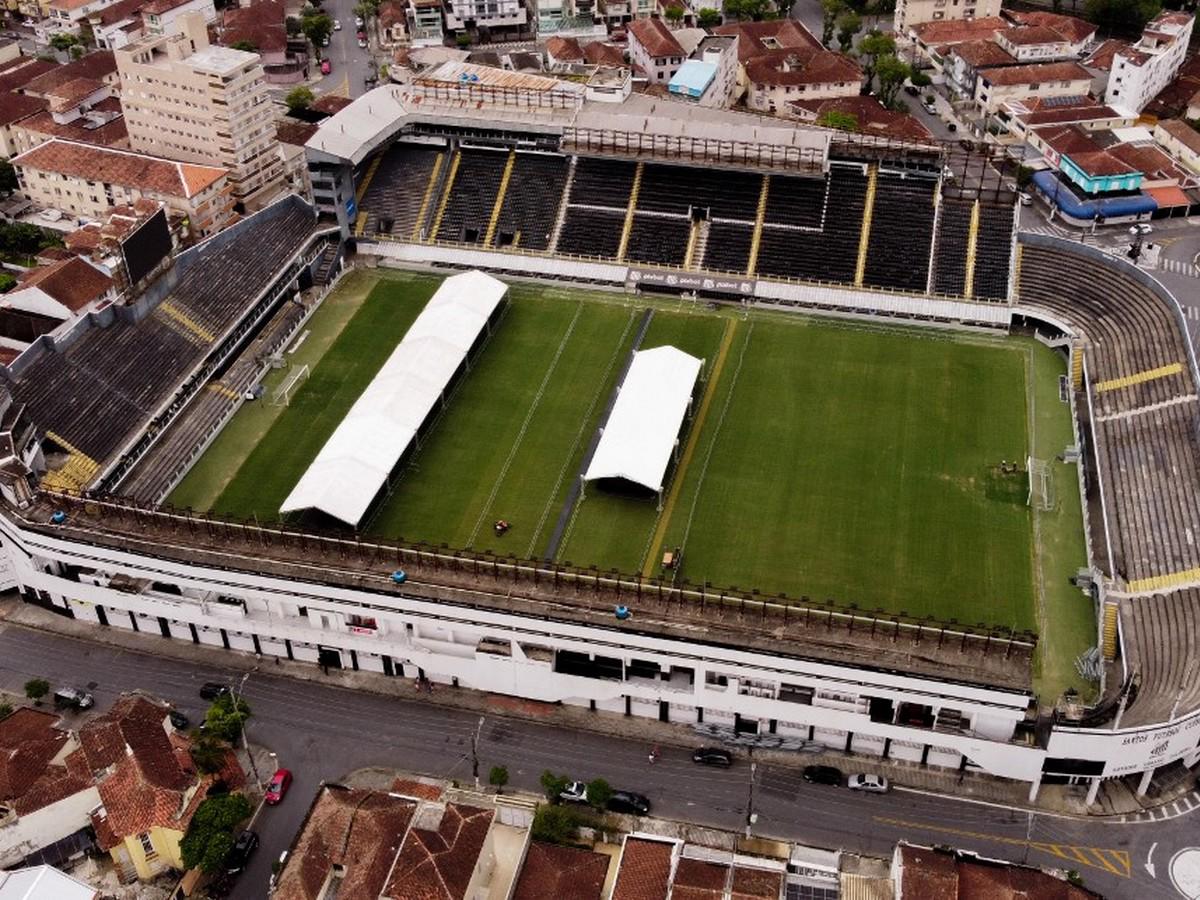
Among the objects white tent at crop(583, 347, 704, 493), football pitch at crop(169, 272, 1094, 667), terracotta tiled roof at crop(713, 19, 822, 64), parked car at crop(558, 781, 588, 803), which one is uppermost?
terracotta tiled roof at crop(713, 19, 822, 64)

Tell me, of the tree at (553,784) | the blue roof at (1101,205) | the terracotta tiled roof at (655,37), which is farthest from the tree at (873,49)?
the tree at (553,784)

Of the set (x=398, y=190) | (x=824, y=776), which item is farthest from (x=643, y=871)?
(x=398, y=190)

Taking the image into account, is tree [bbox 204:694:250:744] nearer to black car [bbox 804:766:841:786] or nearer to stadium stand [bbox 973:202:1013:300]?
black car [bbox 804:766:841:786]

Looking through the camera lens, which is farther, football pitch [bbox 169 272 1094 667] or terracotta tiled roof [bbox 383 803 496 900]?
football pitch [bbox 169 272 1094 667]

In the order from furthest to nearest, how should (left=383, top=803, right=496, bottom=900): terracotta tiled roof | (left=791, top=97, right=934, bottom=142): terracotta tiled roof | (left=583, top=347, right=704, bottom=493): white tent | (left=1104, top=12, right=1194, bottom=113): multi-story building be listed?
(left=1104, top=12, right=1194, bottom=113): multi-story building
(left=791, top=97, right=934, bottom=142): terracotta tiled roof
(left=583, top=347, right=704, bottom=493): white tent
(left=383, top=803, right=496, bottom=900): terracotta tiled roof

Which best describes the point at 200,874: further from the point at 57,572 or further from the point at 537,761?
the point at 57,572

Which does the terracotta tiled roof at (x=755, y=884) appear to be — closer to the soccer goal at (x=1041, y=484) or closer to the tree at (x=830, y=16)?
the soccer goal at (x=1041, y=484)

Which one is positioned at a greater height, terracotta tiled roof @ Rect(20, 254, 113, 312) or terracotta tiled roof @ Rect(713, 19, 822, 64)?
terracotta tiled roof @ Rect(20, 254, 113, 312)

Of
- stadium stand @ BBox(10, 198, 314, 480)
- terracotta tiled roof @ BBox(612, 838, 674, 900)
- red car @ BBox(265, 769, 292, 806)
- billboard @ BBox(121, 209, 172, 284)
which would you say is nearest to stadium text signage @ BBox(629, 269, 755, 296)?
stadium stand @ BBox(10, 198, 314, 480)

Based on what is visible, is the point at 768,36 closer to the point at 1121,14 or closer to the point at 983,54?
the point at 983,54
